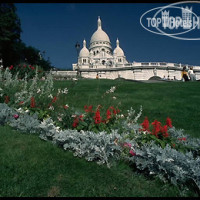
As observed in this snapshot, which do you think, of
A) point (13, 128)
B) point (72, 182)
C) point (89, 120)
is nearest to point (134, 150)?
point (72, 182)

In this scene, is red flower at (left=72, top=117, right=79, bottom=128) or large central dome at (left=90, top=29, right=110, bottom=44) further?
large central dome at (left=90, top=29, right=110, bottom=44)

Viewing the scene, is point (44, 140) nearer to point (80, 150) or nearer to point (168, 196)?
point (80, 150)

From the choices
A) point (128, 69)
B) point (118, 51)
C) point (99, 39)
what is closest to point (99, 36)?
point (99, 39)

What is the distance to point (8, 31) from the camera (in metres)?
35.0

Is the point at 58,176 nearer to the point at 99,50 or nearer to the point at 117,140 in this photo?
the point at 117,140

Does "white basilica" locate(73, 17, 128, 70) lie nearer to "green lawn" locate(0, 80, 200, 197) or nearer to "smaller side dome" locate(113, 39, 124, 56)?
"smaller side dome" locate(113, 39, 124, 56)

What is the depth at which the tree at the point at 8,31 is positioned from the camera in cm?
3444

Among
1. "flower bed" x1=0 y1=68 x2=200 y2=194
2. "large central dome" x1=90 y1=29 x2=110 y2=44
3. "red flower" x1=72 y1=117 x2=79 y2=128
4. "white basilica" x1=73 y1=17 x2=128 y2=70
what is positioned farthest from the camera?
Result: "large central dome" x1=90 y1=29 x2=110 y2=44

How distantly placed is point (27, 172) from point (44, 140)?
4.90ft

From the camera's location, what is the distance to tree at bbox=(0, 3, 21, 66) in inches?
1356

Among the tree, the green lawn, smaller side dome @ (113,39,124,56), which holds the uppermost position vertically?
smaller side dome @ (113,39,124,56)

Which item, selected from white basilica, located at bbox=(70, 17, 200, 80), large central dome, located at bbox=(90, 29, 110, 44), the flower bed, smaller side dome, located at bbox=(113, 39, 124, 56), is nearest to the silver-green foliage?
A: the flower bed

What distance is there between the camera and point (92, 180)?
3699mm

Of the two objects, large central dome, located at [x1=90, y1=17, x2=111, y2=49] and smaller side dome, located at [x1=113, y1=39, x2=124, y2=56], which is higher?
large central dome, located at [x1=90, y1=17, x2=111, y2=49]
